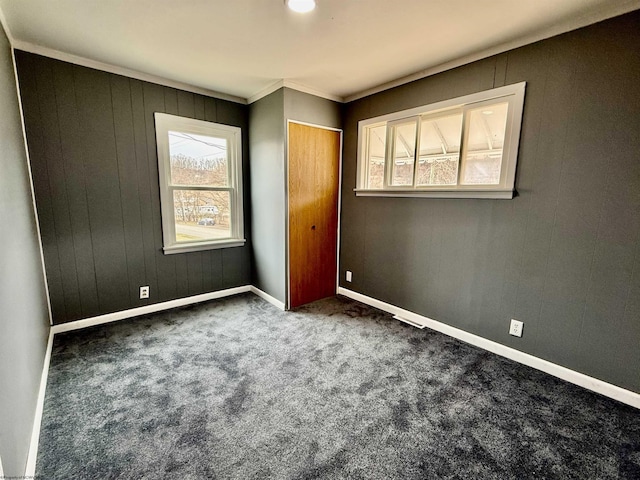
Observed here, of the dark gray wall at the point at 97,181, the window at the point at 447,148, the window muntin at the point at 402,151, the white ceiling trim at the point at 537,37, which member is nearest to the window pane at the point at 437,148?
the window at the point at 447,148

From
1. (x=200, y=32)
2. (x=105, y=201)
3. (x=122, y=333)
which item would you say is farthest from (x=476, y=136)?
(x=122, y=333)

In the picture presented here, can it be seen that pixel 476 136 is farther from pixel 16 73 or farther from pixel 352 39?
pixel 16 73

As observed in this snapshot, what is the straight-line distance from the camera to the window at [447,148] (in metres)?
2.24

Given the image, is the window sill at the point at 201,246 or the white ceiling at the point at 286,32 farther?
the window sill at the point at 201,246

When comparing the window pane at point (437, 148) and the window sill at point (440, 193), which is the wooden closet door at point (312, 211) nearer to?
the window sill at point (440, 193)

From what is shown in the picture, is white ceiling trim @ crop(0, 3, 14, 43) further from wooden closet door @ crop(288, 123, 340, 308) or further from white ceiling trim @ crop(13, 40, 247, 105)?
wooden closet door @ crop(288, 123, 340, 308)

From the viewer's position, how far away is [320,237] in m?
3.53

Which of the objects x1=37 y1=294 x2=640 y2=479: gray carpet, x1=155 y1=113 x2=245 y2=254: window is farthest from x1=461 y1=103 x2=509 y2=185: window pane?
x1=155 y1=113 x2=245 y2=254: window

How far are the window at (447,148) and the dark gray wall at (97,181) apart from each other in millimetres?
1959

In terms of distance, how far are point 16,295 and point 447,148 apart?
3.31 metres

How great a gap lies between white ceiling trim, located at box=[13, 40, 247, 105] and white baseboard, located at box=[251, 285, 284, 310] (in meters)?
2.32

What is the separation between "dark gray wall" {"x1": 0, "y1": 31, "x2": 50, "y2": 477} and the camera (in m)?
1.18

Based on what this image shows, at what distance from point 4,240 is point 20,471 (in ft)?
3.34

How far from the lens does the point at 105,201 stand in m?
2.76
